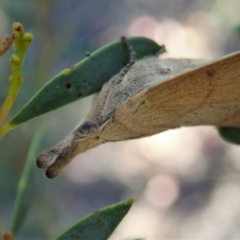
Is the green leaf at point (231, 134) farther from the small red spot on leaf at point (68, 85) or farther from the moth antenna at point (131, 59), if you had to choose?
the small red spot on leaf at point (68, 85)

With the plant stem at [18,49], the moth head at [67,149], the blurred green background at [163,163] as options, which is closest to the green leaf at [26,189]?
the moth head at [67,149]

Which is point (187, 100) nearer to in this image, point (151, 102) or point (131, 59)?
point (151, 102)

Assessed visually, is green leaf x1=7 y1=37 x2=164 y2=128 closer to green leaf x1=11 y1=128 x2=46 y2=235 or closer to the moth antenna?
the moth antenna

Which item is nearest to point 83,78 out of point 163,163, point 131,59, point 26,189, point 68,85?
point 68,85

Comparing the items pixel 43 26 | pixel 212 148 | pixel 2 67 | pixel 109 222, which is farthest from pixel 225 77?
pixel 212 148

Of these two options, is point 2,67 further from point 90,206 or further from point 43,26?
point 90,206

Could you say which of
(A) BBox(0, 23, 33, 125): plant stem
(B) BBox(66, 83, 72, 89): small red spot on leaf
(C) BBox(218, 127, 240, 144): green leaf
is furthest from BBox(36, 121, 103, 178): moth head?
(C) BBox(218, 127, 240, 144): green leaf
